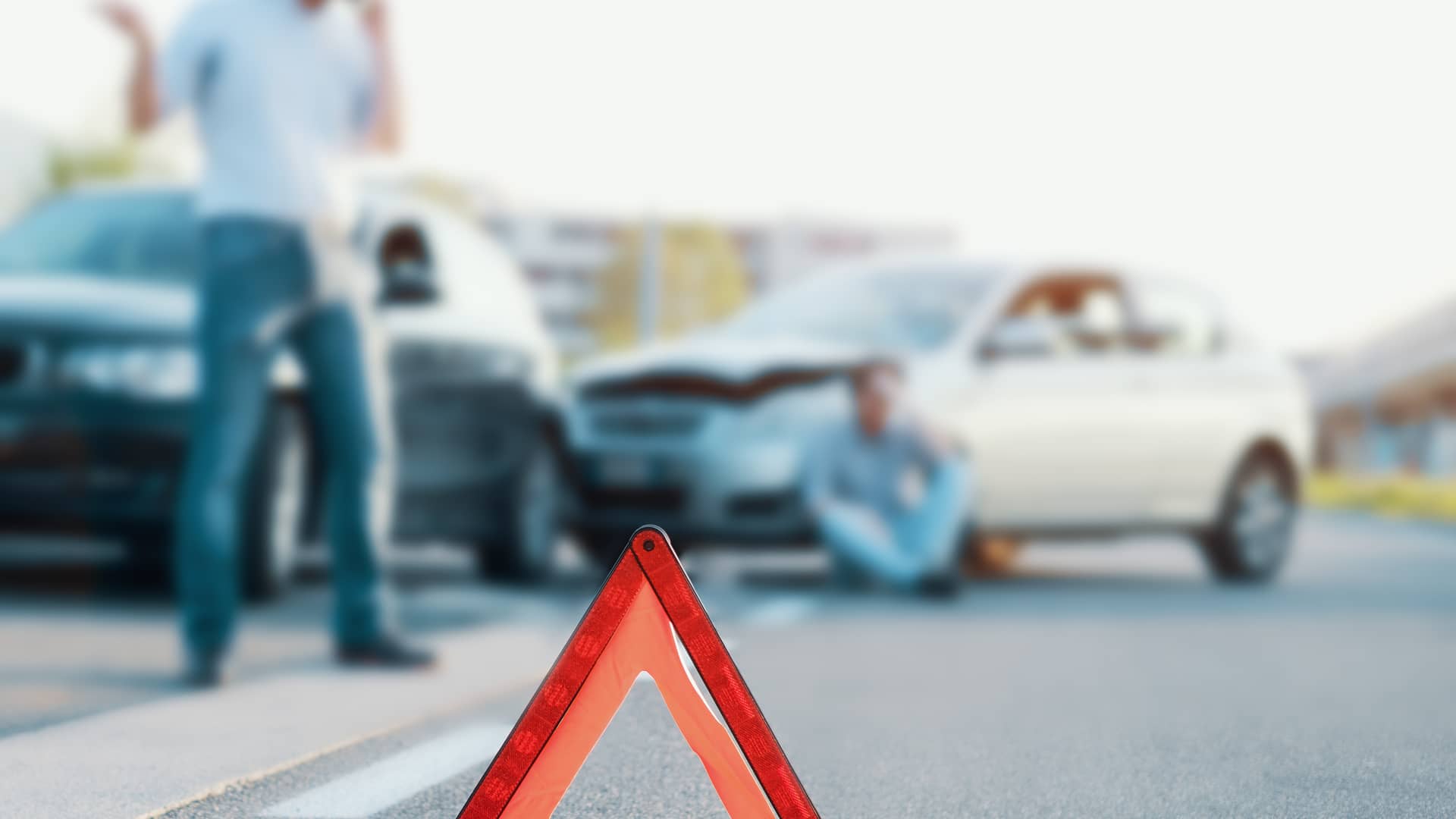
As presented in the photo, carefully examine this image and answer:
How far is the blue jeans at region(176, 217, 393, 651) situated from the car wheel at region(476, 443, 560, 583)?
284 cm

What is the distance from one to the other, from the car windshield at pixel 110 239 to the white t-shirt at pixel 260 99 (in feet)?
7.76

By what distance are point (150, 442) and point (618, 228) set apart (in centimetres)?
11060

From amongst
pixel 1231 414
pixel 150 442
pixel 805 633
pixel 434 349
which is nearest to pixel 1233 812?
pixel 805 633

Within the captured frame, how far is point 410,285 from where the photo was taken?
704 centimetres

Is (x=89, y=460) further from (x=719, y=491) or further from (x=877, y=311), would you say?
(x=877, y=311)

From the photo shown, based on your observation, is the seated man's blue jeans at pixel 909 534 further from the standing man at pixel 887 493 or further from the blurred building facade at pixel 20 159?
the blurred building facade at pixel 20 159

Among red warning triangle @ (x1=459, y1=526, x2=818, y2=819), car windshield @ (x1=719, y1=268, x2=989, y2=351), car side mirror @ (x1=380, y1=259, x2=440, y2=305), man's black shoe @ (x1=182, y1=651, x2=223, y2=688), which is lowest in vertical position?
man's black shoe @ (x1=182, y1=651, x2=223, y2=688)

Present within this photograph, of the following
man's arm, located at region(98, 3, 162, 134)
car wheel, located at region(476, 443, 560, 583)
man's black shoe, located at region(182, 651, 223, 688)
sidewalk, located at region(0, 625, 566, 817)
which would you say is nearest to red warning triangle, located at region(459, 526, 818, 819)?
sidewalk, located at region(0, 625, 566, 817)

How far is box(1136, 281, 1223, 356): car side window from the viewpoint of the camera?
10.0 m

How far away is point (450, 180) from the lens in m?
74.4

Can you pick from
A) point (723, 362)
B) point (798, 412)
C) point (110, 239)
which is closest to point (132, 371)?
point (110, 239)

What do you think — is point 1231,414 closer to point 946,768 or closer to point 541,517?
point 541,517

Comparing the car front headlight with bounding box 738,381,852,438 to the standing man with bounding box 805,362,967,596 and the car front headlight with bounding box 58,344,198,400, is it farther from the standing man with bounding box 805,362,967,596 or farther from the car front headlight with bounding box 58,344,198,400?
the car front headlight with bounding box 58,344,198,400

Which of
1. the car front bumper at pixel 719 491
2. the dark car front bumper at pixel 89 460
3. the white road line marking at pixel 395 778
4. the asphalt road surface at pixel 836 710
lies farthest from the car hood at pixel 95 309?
the white road line marking at pixel 395 778
